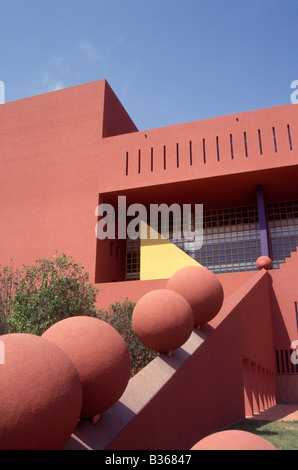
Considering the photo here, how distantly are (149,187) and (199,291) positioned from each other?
36.9 feet

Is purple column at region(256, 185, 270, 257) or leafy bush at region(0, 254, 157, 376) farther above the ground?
purple column at region(256, 185, 270, 257)

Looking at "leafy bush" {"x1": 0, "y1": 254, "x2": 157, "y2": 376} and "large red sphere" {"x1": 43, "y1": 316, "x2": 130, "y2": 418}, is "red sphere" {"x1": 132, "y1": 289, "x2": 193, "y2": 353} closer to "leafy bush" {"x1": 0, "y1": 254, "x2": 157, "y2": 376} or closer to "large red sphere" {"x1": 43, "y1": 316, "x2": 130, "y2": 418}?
"large red sphere" {"x1": 43, "y1": 316, "x2": 130, "y2": 418}

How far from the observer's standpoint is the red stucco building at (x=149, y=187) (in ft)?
51.1

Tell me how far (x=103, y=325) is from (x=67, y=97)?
18.4m

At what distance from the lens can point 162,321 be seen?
228 inches

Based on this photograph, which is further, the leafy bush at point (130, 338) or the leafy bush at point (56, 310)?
the leafy bush at point (56, 310)

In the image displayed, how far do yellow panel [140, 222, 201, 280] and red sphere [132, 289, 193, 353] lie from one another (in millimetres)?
11030

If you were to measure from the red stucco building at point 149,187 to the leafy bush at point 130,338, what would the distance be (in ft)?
12.0

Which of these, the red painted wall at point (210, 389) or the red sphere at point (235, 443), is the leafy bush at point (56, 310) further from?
the red sphere at point (235, 443)

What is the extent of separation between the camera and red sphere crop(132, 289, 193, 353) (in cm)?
580

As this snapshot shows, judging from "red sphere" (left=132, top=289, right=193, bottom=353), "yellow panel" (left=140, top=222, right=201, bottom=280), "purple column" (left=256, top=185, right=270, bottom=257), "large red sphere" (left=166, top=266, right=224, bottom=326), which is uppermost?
"purple column" (left=256, top=185, right=270, bottom=257)

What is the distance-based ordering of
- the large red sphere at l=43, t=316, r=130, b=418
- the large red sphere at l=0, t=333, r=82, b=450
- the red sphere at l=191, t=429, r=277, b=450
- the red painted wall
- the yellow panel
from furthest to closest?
the yellow panel
the red painted wall
the large red sphere at l=43, t=316, r=130, b=418
the large red sphere at l=0, t=333, r=82, b=450
the red sphere at l=191, t=429, r=277, b=450

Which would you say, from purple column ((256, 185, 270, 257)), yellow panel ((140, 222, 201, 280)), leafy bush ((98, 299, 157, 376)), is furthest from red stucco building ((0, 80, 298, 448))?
leafy bush ((98, 299, 157, 376))

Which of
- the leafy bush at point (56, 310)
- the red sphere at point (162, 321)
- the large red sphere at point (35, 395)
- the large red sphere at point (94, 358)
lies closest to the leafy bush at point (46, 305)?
the leafy bush at point (56, 310)
